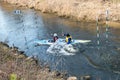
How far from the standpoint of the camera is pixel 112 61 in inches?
671

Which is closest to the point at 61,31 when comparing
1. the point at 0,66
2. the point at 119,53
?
the point at 119,53

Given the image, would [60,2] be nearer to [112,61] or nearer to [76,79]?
[112,61]

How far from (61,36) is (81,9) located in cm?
603

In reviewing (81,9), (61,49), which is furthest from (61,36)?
(81,9)

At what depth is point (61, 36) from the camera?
24109 mm

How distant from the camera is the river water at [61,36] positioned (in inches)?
647

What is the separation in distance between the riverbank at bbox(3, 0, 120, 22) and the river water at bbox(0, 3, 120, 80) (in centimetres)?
94

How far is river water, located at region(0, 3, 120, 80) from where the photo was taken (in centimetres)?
1643

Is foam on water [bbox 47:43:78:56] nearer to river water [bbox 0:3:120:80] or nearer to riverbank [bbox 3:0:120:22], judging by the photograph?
river water [bbox 0:3:120:80]

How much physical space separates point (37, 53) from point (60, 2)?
12.9 meters

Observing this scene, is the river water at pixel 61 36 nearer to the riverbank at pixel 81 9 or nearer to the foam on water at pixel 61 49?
the foam on water at pixel 61 49

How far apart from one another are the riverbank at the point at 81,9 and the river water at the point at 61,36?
94 cm

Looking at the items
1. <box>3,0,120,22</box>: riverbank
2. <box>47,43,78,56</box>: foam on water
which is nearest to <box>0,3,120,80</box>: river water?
<box>47,43,78,56</box>: foam on water

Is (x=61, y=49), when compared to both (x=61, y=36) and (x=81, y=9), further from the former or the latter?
(x=81, y=9)
